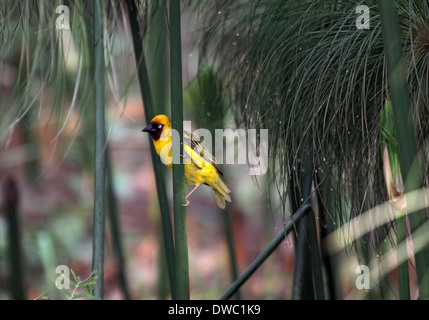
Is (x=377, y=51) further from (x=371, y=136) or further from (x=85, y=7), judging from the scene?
(x=85, y=7)

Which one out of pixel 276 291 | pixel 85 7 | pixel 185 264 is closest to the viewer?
pixel 185 264

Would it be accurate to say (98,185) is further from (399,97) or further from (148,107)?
(399,97)

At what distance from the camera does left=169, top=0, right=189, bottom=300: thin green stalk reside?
386 mm

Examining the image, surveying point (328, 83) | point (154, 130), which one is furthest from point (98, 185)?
point (328, 83)

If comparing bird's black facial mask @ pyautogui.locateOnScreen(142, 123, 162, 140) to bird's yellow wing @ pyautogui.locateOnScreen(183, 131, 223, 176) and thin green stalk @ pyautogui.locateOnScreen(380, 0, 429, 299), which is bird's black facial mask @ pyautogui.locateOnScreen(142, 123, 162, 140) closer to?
bird's yellow wing @ pyautogui.locateOnScreen(183, 131, 223, 176)

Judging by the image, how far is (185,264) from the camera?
1.31 feet

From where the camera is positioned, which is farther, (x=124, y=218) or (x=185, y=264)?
(x=124, y=218)

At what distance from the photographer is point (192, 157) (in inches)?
17.8

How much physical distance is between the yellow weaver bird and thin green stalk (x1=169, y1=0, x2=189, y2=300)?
1.6 inches

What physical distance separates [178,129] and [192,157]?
0.06 m

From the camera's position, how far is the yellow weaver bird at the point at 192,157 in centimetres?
45

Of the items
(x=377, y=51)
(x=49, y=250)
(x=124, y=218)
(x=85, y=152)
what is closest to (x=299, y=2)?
(x=377, y=51)

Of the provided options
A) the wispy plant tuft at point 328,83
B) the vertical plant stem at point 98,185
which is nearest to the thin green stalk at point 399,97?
the wispy plant tuft at point 328,83

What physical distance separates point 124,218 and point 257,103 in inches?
37.6
